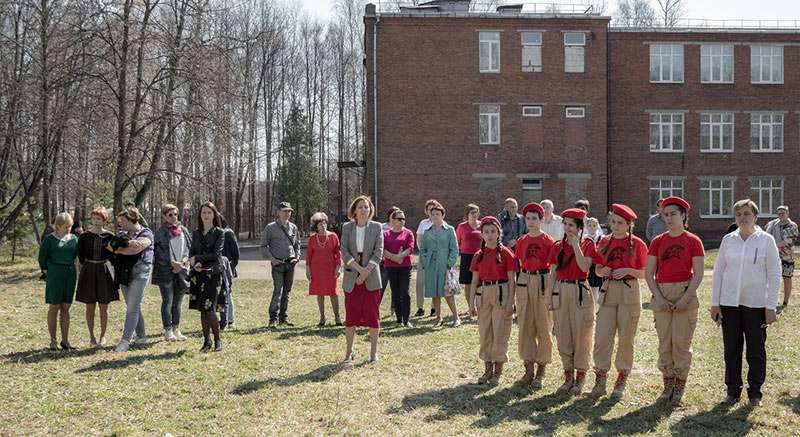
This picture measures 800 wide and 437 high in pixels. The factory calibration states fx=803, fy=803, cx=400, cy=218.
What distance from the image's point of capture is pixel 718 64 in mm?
36625

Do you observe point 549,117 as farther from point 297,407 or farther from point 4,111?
point 297,407

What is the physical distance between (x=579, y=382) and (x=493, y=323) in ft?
3.33

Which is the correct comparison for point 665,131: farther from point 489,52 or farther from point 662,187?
point 489,52

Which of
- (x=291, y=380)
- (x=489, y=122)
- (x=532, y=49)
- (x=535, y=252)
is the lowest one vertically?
(x=291, y=380)

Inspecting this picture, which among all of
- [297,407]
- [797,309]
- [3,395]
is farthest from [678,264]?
[797,309]

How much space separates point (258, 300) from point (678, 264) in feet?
37.5

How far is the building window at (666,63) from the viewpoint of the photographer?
36156 mm

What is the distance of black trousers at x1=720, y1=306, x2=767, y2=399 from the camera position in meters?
6.96

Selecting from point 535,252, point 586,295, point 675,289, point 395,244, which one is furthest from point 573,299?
point 395,244

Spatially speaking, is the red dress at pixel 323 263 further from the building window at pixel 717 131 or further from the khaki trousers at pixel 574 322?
the building window at pixel 717 131

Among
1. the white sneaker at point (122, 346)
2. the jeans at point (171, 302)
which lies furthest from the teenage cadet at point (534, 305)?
the jeans at point (171, 302)

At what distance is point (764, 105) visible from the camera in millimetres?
36969

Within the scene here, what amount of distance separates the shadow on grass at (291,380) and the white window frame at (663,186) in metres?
30.2

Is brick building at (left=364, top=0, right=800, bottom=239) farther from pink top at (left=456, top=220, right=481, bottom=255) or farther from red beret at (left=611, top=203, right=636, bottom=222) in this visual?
red beret at (left=611, top=203, right=636, bottom=222)
